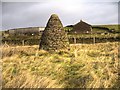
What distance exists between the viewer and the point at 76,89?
7875 mm

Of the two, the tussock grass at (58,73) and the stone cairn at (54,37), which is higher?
Answer: the stone cairn at (54,37)

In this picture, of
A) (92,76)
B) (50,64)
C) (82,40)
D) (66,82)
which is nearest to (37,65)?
(50,64)

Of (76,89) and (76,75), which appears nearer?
(76,89)

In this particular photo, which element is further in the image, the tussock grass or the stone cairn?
the stone cairn

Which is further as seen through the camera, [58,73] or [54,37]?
[54,37]

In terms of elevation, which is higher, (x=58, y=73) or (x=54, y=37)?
(x=54, y=37)

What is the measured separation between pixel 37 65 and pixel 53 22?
8.57 meters

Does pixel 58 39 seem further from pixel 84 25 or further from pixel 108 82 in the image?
pixel 84 25

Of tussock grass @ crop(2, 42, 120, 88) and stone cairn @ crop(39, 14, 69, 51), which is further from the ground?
stone cairn @ crop(39, 14, 69, 51)

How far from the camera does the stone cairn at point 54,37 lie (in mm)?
17222

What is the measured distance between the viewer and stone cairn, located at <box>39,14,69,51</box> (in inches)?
678

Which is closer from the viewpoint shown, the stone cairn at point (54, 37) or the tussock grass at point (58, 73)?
the tussock grass at point (58, 73)

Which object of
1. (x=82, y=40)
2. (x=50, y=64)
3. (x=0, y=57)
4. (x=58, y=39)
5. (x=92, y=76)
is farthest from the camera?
(x=82, y=40)

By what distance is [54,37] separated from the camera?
17.7 metres
